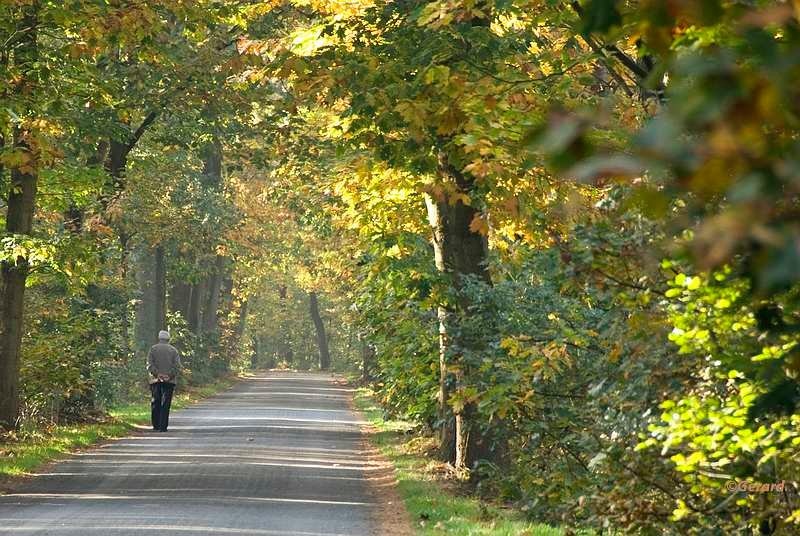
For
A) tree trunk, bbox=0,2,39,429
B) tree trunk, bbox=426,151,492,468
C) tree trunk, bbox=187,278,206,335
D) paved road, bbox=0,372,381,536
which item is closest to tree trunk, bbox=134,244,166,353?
tree trunk, bbox=187,278,206,335

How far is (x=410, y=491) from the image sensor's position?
16.6m

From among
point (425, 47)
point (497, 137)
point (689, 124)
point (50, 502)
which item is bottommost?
point (50, 502)

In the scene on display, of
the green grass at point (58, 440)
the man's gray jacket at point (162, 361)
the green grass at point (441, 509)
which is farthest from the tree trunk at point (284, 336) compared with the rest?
the green grass at point (441, 509)

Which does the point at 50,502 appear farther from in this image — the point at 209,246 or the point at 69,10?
the point at 209,246

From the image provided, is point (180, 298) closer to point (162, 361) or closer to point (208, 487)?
point (162, 361)

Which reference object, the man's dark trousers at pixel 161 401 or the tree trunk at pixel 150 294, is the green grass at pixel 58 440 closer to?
the man's dark trousers at pixel 161 401

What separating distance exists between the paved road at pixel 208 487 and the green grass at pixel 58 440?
1.25 ft

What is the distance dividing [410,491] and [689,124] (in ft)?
48.8

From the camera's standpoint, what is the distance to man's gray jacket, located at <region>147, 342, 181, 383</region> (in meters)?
26.7

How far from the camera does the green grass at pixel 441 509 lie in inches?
496

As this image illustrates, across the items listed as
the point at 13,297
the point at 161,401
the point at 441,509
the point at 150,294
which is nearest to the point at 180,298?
the point at 150,294

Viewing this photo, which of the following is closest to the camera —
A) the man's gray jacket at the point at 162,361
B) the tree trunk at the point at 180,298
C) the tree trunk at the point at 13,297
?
the tree trunk at the point at 13,297

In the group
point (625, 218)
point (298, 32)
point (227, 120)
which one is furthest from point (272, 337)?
point (625, 218)

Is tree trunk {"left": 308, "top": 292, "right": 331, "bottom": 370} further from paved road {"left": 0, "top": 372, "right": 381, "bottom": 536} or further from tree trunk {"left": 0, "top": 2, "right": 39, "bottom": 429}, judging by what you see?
tree trunk {"left": 0, "top": 2, "right": 39, "bottom": 429}
